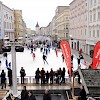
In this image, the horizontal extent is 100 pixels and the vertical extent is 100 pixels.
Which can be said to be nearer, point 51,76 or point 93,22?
point 51,76

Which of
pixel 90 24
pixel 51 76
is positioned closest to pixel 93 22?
pixel 90 24

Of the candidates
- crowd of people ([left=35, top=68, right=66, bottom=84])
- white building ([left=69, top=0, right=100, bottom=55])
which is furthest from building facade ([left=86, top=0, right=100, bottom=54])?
crowd of people ([left=35, top=68, right=66, bottom=84])

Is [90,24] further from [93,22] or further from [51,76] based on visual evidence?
[51,76]

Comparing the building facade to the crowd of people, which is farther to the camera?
the building facade

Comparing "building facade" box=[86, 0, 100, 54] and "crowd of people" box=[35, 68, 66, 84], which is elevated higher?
"building facade" box=[86, 0, 100, 54]

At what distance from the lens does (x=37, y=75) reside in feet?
60.7

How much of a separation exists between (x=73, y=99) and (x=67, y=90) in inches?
95.2

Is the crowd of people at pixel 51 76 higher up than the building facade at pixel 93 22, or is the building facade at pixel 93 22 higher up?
the building facade at pixel 93 22

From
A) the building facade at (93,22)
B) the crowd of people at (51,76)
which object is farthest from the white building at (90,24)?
the crowd of people at (51,76)

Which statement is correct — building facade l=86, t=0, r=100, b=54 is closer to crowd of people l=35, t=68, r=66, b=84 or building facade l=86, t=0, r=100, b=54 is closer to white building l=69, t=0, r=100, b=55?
white building l=69, t=0, r=100, b=55

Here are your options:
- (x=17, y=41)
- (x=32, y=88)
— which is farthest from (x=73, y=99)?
(x=17, y=41)

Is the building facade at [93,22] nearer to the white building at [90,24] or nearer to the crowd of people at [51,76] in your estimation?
the white building at [90,24]

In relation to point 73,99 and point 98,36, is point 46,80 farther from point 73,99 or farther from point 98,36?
point 98,36

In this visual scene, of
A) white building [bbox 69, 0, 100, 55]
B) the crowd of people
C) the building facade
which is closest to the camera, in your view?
the crowd of people
